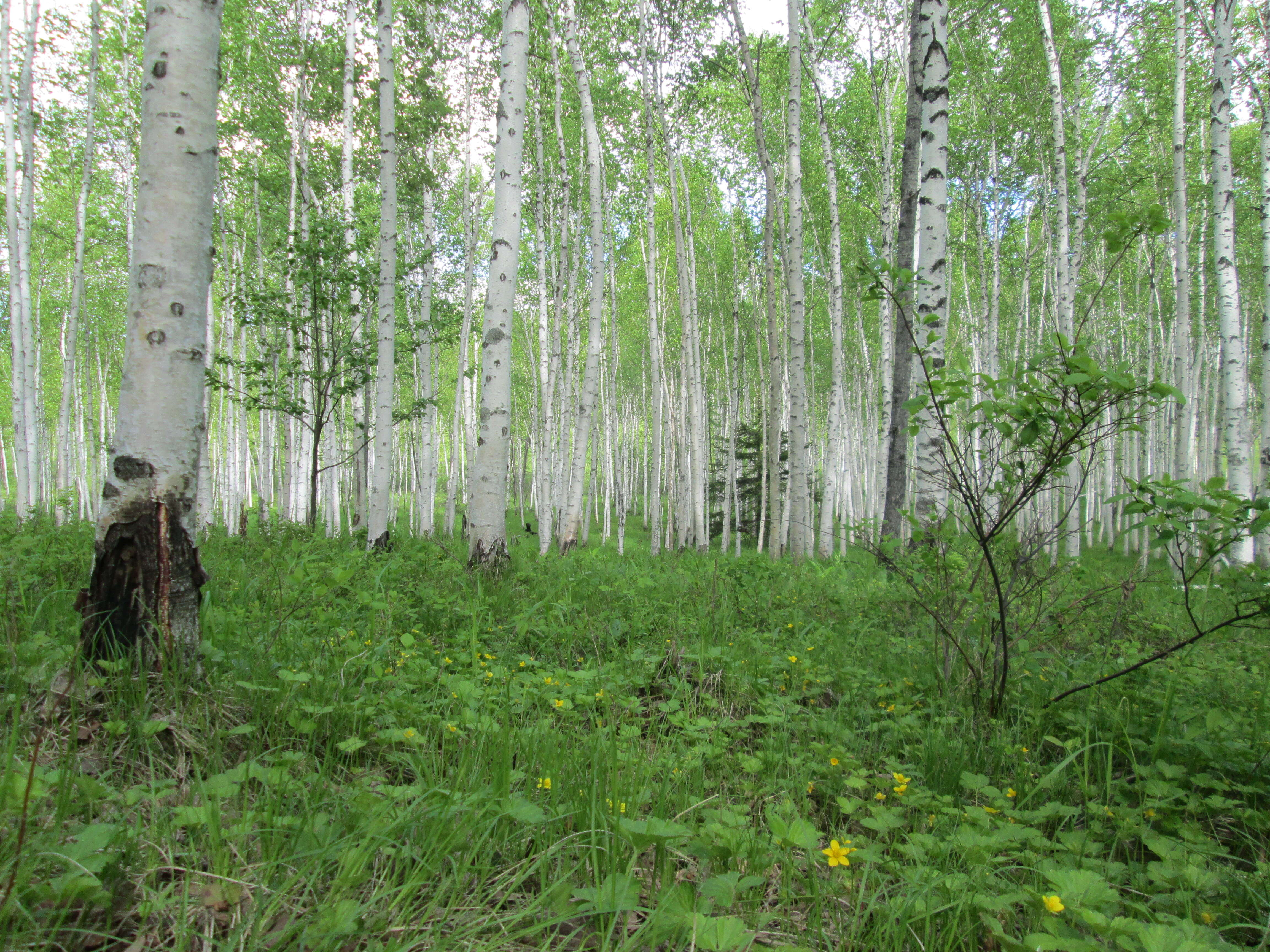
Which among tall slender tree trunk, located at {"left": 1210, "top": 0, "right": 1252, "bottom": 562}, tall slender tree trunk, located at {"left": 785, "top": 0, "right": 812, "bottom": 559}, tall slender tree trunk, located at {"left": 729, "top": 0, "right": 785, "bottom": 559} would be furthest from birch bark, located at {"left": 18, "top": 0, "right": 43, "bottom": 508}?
tall slender tree trunk, located at {"left": 1210, "top": 0, "right": 1252, "bottom": 562}

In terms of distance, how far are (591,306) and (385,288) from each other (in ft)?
10.7

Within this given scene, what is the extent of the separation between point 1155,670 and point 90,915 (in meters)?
4.01

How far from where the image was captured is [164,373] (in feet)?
6.93

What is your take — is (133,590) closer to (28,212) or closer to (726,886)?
(726,886)

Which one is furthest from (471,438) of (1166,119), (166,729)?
(1166,119)

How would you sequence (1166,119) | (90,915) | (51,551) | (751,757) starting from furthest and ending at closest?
1. (1166,119)
2. (51,551)
3. (751,757)
4. (90,915)

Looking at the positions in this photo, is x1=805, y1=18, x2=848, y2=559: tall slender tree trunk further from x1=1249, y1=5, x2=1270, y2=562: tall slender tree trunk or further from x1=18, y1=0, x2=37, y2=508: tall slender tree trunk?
x1=18, y1=0, x2=37, y2=508: tall slender tree trunk

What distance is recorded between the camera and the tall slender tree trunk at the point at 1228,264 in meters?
7.64

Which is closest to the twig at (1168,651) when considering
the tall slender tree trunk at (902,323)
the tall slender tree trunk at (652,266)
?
the tall slender tree trunk at (902,323)

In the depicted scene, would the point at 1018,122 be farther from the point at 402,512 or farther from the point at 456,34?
the point at 402,512

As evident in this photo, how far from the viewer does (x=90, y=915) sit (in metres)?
1.10

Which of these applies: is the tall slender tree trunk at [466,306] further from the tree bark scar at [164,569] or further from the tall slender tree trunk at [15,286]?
the tree bark scar at [164,569]

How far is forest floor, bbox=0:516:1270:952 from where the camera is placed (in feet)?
3.87

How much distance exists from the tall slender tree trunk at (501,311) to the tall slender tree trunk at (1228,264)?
8831 millimetres
